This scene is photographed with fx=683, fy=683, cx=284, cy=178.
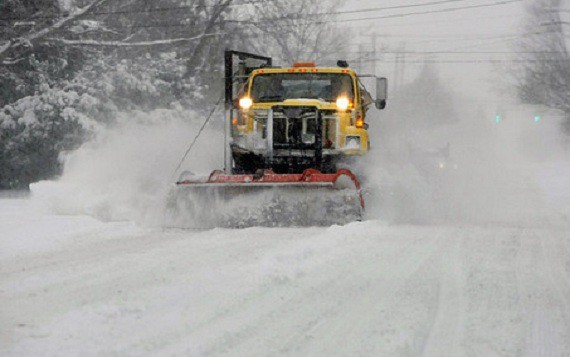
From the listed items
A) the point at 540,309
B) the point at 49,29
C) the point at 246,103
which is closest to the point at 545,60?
the point at 49,29

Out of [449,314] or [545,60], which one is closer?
[449,314]

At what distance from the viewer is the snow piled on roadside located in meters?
10.6

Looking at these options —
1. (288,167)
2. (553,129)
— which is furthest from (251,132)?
(553,129)

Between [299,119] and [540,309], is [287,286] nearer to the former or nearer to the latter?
[540,309]

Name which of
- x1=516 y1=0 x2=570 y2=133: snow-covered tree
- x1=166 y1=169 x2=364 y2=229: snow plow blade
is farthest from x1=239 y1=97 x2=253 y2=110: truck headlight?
x1=516 y1=0 x2=570 y2=133: snow-covered tree

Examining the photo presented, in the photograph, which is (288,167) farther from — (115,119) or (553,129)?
(553,129)

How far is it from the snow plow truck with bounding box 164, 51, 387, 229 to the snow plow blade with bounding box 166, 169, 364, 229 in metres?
0.01

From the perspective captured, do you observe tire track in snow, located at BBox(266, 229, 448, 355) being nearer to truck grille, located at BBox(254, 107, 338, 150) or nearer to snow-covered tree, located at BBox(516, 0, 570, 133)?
truck grille, located at BBox(254, 107, 338, 150)

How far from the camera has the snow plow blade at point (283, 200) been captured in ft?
29.8

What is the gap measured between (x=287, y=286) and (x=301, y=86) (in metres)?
6.63

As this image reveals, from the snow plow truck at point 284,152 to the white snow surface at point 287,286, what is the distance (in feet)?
1.88

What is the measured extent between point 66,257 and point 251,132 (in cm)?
484

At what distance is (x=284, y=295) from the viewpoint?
15.4ft

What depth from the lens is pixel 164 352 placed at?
3408 mm
